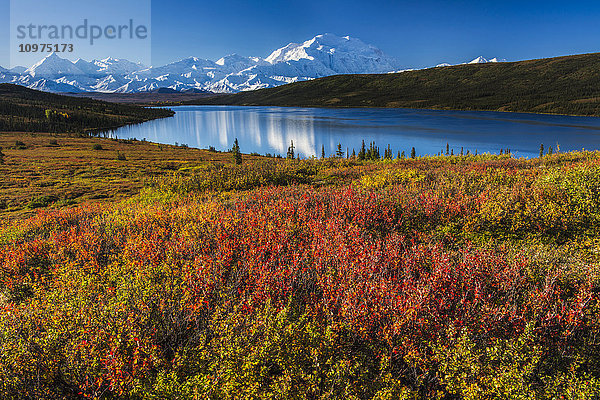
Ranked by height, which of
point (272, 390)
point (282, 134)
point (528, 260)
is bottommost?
point (272, 390)

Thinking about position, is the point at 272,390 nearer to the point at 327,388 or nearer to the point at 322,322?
the point at 327,388

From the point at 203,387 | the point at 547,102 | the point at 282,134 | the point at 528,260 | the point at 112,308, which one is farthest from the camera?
the point at 547,102

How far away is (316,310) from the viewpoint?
412cm

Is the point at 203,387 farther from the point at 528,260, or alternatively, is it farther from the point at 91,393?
the point at 528,260

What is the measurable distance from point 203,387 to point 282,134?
135967mm

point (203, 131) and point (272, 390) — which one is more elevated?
point (203, 131)

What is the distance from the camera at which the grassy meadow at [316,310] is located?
10.2 ft

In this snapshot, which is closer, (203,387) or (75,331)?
(203,387)

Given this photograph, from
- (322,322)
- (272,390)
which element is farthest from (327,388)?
(322,322)

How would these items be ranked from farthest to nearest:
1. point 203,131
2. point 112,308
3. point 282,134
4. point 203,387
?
point 203,131 → point 282,134 → point 112,308 → point 203,387

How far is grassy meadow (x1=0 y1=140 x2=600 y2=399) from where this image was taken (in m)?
3.11

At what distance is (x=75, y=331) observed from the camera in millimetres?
3617

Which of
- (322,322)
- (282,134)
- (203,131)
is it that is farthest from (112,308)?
(203,131)

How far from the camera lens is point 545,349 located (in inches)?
138
